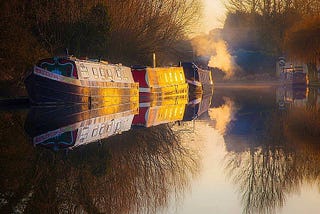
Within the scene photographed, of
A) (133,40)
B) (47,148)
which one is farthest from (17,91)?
(47,148)

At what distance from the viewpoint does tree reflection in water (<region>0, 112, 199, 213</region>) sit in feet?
23.3

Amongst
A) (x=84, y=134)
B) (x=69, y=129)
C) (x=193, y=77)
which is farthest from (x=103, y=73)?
(x=193, y=77)

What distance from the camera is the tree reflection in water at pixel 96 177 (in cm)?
710

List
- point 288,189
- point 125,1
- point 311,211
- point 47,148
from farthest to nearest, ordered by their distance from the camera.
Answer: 1. point 125,1
2. point 47,148
3. point 288,189
4. point 311,211

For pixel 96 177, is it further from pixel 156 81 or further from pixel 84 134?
pixel 156 81

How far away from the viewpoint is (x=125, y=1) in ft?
133

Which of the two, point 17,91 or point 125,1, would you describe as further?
point 125,1

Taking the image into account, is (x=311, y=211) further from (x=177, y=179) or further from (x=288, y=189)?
(x=177, y=179)

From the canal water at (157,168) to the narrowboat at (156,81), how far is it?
19.9 m

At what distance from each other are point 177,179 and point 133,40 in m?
32.5

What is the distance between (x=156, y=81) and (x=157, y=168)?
29438 mm

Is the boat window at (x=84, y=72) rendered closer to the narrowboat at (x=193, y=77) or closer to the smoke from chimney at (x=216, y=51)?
the narrowboat at (x=193, y=77)

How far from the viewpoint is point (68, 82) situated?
87.9 feet

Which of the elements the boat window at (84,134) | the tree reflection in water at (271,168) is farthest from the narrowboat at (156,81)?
the tree reflection in water at (271,168)
